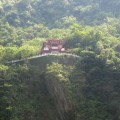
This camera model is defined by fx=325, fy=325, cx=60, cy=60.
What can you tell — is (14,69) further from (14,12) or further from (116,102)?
(14,12)

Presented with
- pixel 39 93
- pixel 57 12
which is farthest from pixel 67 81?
pixel 57 12

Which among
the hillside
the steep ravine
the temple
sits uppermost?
the hillside

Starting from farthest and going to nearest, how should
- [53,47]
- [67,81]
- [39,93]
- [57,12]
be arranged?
[57,12]
[53,47]
[39,93]
[67,81]

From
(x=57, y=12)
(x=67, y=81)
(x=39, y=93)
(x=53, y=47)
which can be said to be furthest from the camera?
(x=57, y=12)

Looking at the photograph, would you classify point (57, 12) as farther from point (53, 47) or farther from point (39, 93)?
point (39, 93)

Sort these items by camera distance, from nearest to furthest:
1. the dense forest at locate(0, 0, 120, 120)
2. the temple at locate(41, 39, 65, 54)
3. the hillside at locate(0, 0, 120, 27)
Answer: the dense forest at locate(0, 0, 120, 120) < the temple at locate(41, 39, 65, 54) < the hillside at locate(0, 0, 120, 27)

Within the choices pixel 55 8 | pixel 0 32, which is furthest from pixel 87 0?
pixel 0 32

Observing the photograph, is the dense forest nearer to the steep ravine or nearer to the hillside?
the steep ravine

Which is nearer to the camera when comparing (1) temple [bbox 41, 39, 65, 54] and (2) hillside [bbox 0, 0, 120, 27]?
(1) temple [bbox 41, 39, 65, 54]

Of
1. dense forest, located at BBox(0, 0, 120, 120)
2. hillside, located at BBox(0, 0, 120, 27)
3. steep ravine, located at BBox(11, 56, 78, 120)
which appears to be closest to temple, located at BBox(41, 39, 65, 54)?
dense forest, located at BBox(0, 0, 120, 120)
